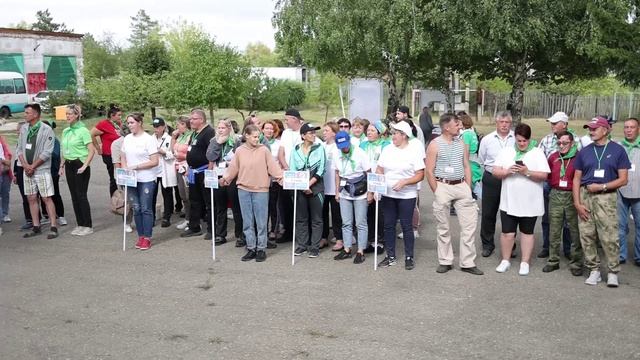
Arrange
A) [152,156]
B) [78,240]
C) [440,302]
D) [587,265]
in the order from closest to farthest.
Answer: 1. [440,302]
2. [587,265]
3. [152,156]
4. [78,240]

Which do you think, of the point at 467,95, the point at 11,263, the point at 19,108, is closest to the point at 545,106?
the point at 467,95

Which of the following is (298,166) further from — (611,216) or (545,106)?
(545,106)

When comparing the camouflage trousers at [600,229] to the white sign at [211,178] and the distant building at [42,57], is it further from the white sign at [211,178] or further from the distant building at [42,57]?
the distant building at [42,57]

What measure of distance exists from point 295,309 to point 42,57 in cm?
4251

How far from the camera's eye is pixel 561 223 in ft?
24.5

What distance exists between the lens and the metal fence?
1307 inches

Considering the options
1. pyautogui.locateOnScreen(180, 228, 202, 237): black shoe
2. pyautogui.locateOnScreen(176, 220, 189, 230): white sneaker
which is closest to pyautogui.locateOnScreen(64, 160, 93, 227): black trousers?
pyautogui.locateOnScreen(176, 220, 189, 230): white sneaker

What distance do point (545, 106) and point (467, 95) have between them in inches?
177

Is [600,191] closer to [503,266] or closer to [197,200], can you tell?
[503,266]

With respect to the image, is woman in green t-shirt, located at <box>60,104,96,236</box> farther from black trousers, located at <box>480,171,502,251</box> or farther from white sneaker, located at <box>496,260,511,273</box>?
white sneaker, located at <box>496,260,511,273</box>

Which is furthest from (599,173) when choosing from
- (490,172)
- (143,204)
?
(143,204)

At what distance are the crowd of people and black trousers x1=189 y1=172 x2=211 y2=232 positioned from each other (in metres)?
0.02

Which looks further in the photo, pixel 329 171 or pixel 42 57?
pixel 42 57

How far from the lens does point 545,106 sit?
36625mm
